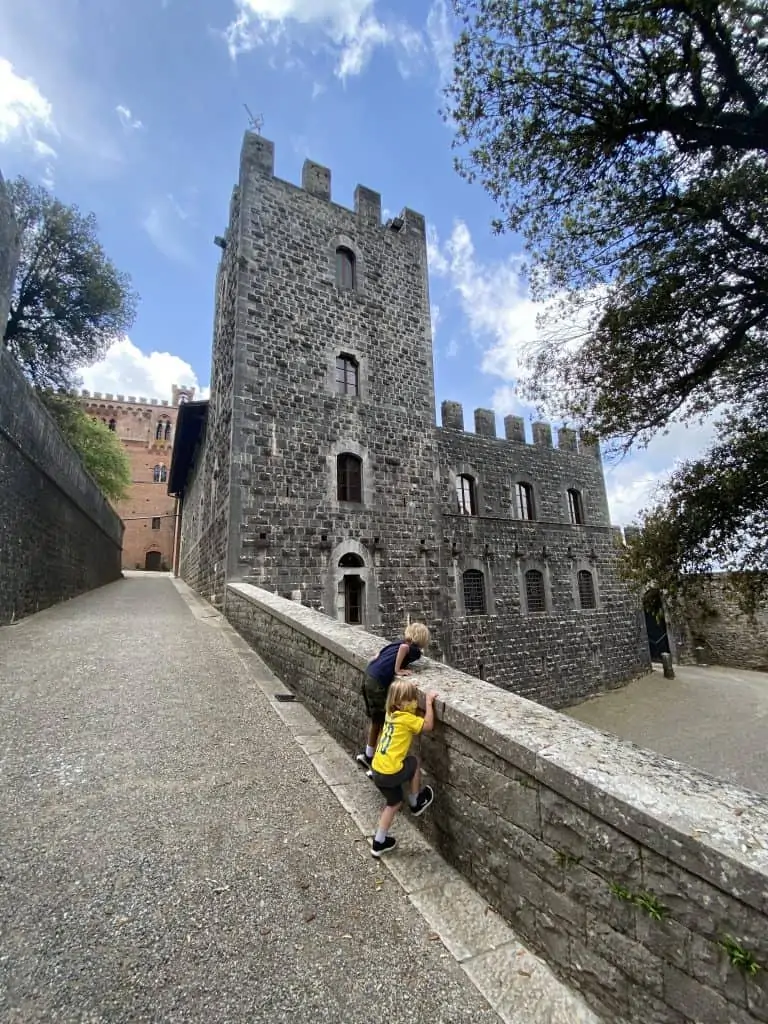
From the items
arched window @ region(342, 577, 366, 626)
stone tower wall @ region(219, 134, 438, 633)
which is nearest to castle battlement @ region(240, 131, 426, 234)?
stone tower wall @ region(219, 134, 438, 633)

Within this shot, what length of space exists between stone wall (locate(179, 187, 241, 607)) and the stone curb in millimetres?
7036

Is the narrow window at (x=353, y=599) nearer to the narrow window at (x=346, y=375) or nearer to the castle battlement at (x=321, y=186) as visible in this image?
the narrow window at (x=346, y=375)

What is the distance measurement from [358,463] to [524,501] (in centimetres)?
801

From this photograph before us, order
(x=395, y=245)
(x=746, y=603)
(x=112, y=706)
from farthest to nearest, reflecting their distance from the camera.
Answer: (x=395, y=245) → (x=746, y=603) → (x=112, y=706)

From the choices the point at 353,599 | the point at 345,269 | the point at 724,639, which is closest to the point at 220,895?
the point at 353,599

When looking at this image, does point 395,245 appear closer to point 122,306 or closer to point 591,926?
point 122,306

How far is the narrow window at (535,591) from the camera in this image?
15.8m

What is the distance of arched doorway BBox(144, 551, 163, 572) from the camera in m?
38.9

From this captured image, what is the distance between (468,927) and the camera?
227cm

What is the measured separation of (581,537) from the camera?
17766 mm

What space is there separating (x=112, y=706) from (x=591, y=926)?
14.5 ft

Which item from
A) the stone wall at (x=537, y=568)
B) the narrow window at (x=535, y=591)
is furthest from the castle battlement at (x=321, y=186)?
the narrow window at (x=535, y=591)

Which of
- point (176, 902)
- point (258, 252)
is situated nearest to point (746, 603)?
point (176, 902)

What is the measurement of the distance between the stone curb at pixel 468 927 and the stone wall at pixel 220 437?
704cm
